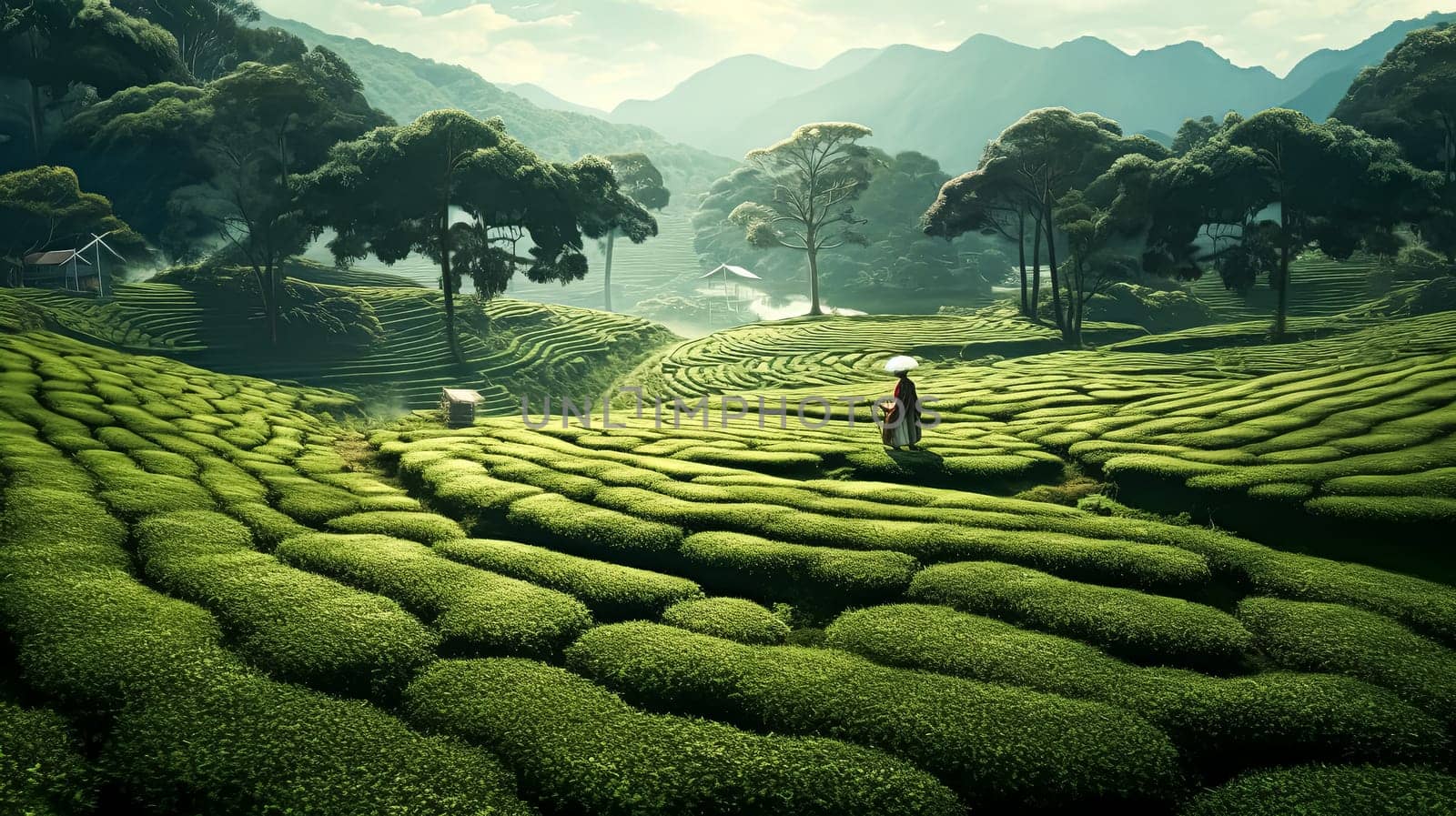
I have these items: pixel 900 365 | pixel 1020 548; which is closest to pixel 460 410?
pixel 900 365

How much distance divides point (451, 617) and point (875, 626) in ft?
14.8

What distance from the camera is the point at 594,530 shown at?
10977 millimetres

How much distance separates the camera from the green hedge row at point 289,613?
723 centimetres

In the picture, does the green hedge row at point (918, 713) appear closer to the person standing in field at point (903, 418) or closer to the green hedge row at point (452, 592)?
the green hedge row at point (452, 592)

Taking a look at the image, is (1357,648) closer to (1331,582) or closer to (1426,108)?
(1331,582)

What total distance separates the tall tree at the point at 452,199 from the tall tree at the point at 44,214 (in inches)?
310

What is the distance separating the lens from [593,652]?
7.69 meters

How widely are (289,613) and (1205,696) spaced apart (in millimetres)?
8755

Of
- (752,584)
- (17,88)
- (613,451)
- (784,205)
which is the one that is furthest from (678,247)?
(752,584)

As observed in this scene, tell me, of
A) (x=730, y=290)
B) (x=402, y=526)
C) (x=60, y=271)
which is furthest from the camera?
(x=730, y=290)

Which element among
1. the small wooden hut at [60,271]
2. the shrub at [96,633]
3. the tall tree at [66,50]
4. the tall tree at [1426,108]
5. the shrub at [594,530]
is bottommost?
the shrub at [594,530]

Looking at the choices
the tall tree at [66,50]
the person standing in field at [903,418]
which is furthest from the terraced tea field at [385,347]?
the person standing in field at [903,418]

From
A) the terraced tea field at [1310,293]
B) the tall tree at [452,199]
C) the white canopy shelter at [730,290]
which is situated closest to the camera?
the tall tree at [452,199]

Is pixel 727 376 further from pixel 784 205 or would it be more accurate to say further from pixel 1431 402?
pixel 784 205
